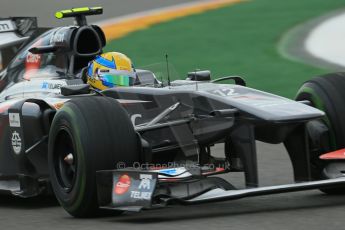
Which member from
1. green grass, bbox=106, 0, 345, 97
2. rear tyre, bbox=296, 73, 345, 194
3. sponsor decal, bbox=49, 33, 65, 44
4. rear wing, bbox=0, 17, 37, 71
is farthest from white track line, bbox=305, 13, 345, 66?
rear tyre, bbox=296, 73, 345, 194

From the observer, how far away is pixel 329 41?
49.3 feet

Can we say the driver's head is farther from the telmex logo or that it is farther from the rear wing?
the telmex logo

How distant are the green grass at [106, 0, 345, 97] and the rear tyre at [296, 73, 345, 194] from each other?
4.76m

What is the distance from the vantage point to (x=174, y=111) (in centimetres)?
767

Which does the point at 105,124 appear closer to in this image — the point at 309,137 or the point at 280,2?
the point at 309,137

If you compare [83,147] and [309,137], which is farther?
[309,137]

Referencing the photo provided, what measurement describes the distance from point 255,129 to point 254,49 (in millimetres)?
8038

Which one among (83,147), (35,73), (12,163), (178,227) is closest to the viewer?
(178,227)

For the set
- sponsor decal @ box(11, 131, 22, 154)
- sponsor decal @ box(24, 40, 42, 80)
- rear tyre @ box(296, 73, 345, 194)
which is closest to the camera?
rear tyre @ box(296, 73, 345, 194)

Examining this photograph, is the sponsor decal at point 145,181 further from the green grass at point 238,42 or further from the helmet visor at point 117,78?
the green grass at point 238,42

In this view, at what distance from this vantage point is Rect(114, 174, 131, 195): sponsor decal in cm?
689

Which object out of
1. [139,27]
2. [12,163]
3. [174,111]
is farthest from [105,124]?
[139,27]

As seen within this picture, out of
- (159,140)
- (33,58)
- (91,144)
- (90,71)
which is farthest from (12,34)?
(91,144)

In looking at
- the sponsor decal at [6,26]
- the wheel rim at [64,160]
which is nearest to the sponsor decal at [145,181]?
the wheel rim at [64,160]
